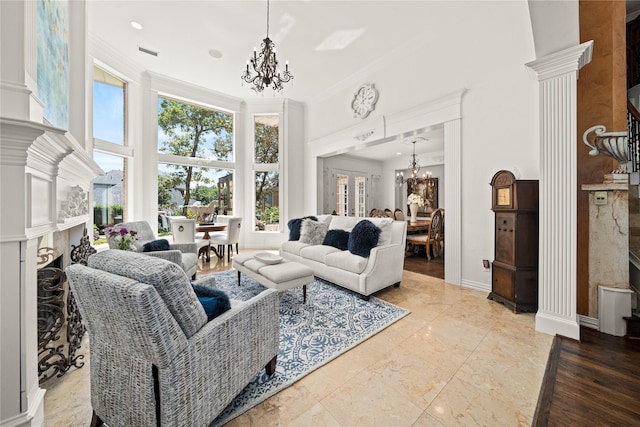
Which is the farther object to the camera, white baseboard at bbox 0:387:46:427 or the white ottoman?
the white ottoman

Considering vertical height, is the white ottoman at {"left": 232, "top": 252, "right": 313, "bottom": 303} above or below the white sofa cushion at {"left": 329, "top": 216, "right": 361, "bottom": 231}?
below

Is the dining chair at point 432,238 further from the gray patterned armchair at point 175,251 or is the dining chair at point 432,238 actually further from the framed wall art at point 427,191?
the gray patterned armchair at point 175,251

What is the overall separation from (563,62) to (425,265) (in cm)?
348

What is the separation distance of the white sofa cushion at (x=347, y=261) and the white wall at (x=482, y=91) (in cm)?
160

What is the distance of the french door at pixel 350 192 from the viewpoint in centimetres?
797

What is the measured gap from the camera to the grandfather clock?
2.67 meters

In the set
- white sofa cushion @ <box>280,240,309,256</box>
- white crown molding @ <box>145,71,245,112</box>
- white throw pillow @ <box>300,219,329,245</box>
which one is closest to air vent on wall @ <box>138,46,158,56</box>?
white crown molding @ <box>145,71,245,112</box>

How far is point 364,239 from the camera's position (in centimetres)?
325

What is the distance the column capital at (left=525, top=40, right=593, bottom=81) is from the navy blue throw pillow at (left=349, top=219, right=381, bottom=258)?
2240mm

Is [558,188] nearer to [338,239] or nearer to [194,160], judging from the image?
[338,239]

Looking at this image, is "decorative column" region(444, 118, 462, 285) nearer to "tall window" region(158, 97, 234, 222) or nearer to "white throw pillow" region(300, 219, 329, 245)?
"white throw pillow" region(300, 219, 329, 245)

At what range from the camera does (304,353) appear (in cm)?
199

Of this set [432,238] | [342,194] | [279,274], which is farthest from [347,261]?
[342,194]

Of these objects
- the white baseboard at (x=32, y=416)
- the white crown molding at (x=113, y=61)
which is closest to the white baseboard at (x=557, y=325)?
the white baseboard at (x=32, y=416)
